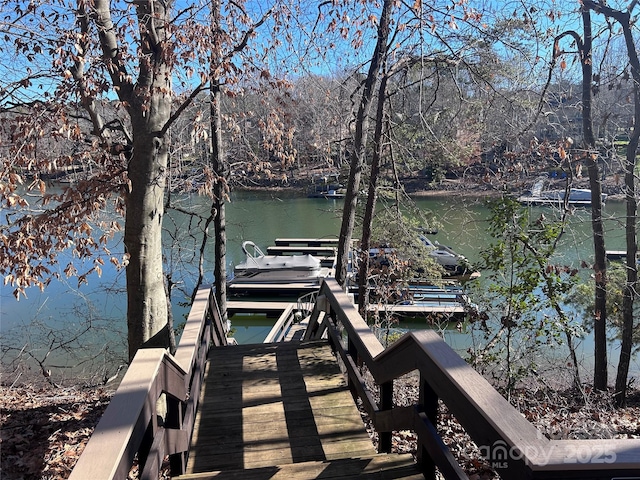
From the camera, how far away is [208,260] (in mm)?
12164

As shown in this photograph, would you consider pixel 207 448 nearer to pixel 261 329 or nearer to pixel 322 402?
pixel 322 402

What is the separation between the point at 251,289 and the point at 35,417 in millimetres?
13073

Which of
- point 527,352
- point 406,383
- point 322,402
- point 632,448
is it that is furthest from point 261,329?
point 632,448

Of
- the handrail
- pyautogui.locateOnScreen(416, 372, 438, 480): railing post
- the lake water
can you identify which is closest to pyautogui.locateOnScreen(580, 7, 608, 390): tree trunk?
the lake water

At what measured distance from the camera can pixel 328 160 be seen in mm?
7961

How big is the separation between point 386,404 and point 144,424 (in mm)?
1399

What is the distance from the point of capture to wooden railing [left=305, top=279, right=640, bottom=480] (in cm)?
114

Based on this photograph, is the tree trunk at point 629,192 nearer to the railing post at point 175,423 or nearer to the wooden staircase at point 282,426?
the wooden staircase at point 282,426

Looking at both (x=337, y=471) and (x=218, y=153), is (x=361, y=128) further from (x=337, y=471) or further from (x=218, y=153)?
(x=337, y=471)

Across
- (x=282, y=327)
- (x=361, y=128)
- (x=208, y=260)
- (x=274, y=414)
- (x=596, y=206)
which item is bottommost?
(x=282, y=327)

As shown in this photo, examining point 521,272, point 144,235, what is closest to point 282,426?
point 144,235

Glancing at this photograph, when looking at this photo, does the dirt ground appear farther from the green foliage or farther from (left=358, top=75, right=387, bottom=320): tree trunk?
(left=358, top=75, right=387, bottom=320): tree trunk

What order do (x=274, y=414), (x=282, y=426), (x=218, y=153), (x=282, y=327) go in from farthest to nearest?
1. (x=282, y=327)
2. (x=218, y=153)
3. (x=274, y=414)
4. (x=282, y=426)

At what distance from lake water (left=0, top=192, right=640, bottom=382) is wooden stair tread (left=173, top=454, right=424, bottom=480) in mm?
4309
